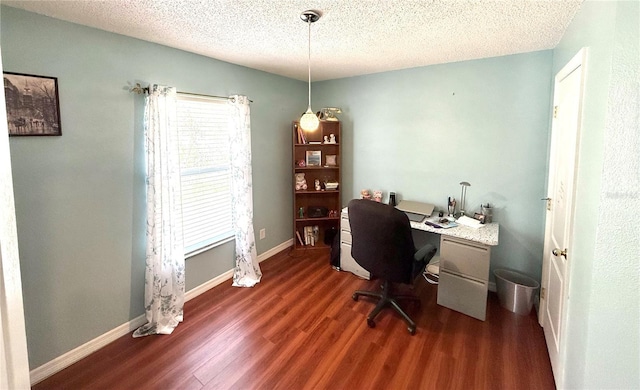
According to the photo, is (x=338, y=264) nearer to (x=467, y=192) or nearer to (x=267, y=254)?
(x=267, y=254)

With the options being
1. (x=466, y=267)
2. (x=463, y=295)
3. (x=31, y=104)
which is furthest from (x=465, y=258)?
(x=31, y=104)

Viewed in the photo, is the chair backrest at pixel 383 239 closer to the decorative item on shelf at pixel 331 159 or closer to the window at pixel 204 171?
the window at pixel 204 171

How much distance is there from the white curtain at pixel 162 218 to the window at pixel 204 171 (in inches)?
11.4

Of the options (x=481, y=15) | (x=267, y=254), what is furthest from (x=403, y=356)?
(x=481, y=15)

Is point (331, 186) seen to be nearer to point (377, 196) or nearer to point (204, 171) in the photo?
point (377, 196)

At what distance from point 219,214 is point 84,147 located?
1317mm

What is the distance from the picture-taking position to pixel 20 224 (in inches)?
67.2

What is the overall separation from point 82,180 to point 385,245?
215 cm

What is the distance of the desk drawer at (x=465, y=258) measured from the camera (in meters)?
2.38

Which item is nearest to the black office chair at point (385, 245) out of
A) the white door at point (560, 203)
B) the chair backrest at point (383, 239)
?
the chair backrest at point (383, 239)

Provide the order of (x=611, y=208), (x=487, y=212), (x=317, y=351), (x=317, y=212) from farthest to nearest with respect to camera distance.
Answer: (x=317, y=212) < (x=487, y=212) < (x=317, y=351) < (x=611, y=208)

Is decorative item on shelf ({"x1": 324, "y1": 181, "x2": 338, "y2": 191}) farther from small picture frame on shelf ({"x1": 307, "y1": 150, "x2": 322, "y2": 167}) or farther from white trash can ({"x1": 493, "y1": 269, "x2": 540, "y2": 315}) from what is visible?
white trash can ({"x1": 493, "y1": 269, "x2": 540, "y2": 315})

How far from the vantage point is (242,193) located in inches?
118

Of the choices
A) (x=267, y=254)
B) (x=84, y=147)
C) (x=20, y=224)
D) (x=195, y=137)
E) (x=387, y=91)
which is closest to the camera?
(x=20, y=224)
